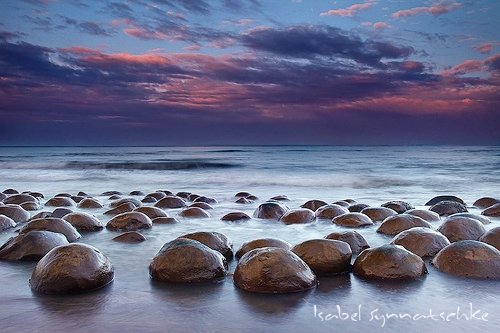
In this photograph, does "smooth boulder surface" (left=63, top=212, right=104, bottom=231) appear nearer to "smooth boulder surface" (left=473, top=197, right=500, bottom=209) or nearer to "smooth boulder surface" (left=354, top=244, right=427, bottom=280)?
"smooth boulder surface" (left=354, top=244, right=427, bottom=280)

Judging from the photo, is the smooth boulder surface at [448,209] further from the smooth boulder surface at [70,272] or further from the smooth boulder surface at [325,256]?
the smooth boulder surface at [70,272]

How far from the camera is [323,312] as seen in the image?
278 cm

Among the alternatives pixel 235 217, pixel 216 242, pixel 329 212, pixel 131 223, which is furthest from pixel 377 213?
pixel 131 223

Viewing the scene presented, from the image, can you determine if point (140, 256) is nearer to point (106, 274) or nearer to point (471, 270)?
point (106, 274)

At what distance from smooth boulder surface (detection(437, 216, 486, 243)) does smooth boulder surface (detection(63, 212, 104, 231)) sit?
11.6ft

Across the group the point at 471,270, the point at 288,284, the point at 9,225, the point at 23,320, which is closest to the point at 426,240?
A: the point at 471,270

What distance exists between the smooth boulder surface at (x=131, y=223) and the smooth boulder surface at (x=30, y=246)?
1.41 m

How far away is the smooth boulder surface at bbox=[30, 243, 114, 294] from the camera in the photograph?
3045 mm

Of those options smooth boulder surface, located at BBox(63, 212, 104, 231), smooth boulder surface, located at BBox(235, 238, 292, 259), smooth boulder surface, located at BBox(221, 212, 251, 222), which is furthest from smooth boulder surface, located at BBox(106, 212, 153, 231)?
smooth boulder surface, located at BBox(235, 238, 292, 259)

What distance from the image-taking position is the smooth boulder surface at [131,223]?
5.48 m

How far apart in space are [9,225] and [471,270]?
4.68m

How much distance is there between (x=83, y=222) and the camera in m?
5.42

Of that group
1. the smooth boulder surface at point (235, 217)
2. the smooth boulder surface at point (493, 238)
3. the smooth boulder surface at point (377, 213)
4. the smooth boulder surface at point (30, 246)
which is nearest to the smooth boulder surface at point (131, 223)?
the smooth boulder surface at point (235, 217)

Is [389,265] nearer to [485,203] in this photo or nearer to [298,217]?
[298,217]
